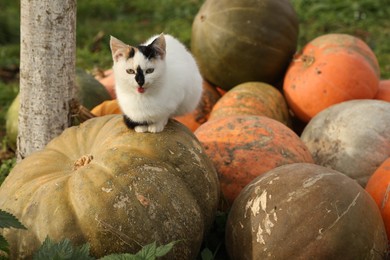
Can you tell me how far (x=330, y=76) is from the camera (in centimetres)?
506

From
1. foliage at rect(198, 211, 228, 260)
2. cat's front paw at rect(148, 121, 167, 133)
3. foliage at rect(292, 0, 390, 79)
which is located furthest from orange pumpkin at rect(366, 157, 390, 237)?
foliage at rect(292, 0, 390, 79)

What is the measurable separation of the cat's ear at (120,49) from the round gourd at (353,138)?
1838mm

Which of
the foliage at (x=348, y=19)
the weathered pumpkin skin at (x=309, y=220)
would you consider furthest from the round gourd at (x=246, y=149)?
the foliage at (x=348, y=19)

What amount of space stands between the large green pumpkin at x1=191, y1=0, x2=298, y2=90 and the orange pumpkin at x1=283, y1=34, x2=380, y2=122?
23 cm

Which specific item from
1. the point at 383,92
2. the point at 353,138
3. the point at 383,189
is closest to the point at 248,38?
the point at 383,92

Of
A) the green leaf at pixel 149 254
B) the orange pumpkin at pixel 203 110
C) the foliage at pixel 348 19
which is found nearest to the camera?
the green leaf at pixel 149 254

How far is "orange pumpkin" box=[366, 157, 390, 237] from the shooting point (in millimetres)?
3625

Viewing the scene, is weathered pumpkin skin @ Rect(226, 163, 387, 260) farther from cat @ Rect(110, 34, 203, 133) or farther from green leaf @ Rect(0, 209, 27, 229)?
green leaf @ Rect(0, 209, 27, 229)

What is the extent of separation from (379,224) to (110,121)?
159 centimetres

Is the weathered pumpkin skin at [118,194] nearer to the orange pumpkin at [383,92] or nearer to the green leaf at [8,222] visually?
the green leaf at [8,222]

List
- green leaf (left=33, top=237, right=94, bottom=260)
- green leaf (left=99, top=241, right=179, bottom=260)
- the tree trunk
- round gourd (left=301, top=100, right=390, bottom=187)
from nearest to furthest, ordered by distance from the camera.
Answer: green leaf (left=99, top=241, right=179, bottom=260), green leaf (left=33, top=237, right=94, bottom=260), the tree trunk, round gourd (left=301, top=100, right=390, bottom=187)

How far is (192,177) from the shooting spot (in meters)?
3.34

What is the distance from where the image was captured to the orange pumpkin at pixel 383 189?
362 cm

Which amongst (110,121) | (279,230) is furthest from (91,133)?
(279,230)
